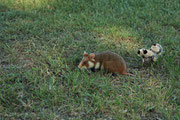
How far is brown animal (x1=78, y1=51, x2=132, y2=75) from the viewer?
175 inches

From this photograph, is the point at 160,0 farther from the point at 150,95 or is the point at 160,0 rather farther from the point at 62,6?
the point at 150,95

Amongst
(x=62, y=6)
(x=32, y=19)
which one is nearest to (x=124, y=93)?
(x=32, y=19)

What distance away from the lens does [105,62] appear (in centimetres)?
452

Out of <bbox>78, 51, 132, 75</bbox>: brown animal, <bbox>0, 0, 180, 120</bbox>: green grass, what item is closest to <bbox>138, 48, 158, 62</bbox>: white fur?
<bbox>0, 0, 180, 120</bbox>: green grass

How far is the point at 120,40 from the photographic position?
594cm

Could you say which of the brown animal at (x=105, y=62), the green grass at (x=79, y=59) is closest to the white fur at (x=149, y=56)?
the green grass at (x=79, y=59)

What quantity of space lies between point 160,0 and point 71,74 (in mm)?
5416

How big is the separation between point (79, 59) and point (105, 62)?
2.18 feet

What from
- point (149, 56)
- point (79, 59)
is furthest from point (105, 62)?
point (149, 56)

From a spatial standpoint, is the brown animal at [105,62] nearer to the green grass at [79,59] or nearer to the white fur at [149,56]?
the green grass at [79,59]

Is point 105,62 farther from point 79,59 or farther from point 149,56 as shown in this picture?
point 149,56

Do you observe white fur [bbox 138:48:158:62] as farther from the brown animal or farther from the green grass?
the brown animal

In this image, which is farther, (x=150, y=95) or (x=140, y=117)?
(x=150, y=95)

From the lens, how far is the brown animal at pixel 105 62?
4.45 m
